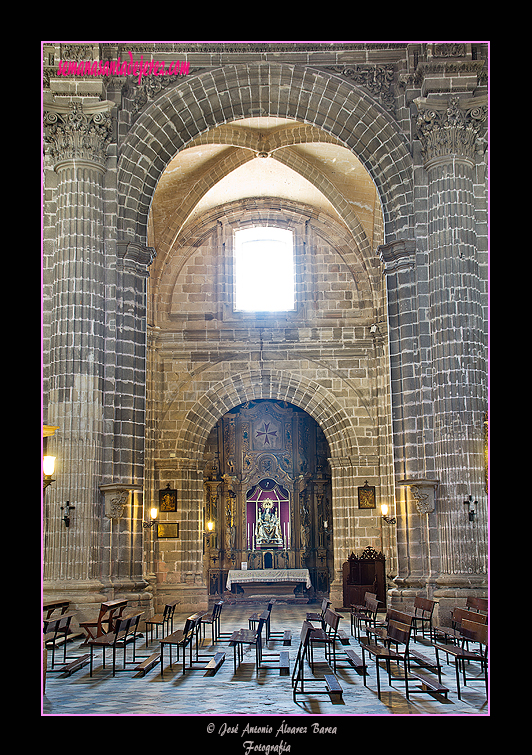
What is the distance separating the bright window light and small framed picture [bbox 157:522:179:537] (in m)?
6.48

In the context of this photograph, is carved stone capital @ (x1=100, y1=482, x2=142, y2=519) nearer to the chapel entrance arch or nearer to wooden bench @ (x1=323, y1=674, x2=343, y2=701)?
wooden bench @ (x1=323, y1=674, x2=343, y2=701)

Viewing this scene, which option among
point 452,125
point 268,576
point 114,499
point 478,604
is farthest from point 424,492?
point 268,576

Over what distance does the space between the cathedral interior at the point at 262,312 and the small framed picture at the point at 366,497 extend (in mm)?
39

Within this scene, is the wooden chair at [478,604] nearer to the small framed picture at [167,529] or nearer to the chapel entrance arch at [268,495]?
the small framed picture at [167,529]

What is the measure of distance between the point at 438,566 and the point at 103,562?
575 cm

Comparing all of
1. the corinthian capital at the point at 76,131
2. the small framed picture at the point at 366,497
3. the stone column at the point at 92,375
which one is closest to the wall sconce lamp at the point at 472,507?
the stone column at the point at 92,375

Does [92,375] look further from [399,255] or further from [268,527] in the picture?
[268,527]

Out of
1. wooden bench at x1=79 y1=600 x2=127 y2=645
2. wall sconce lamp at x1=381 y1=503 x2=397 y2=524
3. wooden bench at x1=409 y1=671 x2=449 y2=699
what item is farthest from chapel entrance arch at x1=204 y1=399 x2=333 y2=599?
wooden bench at x1=409 y1=671 x2=449 y2=699

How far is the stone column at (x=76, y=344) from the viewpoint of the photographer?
1271 centimetres

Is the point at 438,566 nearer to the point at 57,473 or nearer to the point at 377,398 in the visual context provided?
the point at 57,473

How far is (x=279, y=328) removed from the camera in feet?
72.2

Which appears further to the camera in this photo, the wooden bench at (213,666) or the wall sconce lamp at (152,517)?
the wall sconce lamp at (152,517)

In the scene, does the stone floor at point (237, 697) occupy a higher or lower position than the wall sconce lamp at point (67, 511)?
lower

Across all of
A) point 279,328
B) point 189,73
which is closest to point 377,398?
point 279,328
